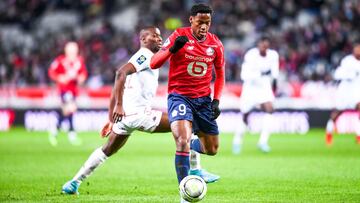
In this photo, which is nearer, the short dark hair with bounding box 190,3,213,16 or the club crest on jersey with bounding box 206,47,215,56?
the short dark hair with bounding box 190,3,213,16

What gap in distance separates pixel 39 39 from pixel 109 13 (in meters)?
3.39

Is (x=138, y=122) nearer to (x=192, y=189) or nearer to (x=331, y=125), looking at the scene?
(x=192, y=189)

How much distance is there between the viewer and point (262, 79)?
59.6 ft

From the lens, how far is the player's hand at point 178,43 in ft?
28.6

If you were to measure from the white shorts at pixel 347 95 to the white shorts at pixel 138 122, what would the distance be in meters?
10.1

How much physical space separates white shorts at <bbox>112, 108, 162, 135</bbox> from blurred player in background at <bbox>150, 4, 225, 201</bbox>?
3.16ft

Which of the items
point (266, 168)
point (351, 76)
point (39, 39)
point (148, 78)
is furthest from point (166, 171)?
point (39, 39)

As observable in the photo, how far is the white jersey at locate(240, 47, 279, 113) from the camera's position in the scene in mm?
17938

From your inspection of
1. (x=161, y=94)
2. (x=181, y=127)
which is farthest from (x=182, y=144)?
(x=161, y=94)

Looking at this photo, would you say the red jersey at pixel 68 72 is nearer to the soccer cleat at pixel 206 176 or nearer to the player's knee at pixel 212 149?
the soccer cleat at pixel 206 176

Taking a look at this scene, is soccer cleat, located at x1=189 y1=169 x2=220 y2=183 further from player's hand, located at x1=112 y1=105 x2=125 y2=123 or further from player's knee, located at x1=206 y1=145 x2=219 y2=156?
player's hand, located at x1=112 y1=105 x2=125 y2=123

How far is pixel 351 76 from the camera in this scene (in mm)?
19547

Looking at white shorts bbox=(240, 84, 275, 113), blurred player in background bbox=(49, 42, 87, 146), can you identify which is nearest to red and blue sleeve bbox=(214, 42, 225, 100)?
white shorts bbox=(240, 84, 275, 113)

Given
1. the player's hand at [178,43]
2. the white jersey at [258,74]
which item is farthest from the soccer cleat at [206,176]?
the white jersey at [258,74]
